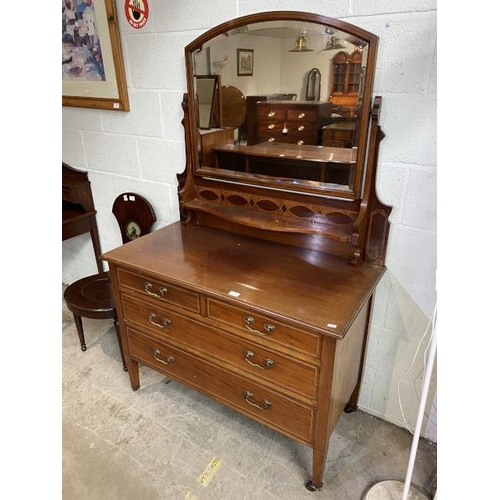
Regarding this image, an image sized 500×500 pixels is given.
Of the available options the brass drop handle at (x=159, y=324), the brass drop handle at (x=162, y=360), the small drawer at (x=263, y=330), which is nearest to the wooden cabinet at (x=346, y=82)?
the small drawer at (x=263, y=330)

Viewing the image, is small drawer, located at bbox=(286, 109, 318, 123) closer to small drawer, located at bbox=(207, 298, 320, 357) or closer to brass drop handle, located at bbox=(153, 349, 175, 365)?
small drawer, located at bbox=(207, 298, 320, 357)

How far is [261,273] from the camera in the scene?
1403 mm

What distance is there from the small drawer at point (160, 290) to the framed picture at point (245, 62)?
886mm

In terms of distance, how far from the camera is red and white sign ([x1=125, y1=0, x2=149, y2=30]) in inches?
65.8

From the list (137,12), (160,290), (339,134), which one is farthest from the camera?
(137,12)

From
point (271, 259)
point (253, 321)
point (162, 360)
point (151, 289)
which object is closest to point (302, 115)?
point (271, 259)

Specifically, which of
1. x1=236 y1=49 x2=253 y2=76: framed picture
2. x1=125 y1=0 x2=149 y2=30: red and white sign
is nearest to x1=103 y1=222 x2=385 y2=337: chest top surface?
x1=236 y1=49 x2=253 y2=76: framed picture

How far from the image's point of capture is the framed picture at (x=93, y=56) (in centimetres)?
183

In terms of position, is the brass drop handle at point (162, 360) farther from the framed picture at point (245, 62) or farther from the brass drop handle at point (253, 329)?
the framed picture at point (245, 62)

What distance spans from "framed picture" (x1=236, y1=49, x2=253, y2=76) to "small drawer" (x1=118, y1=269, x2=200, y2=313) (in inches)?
34.9

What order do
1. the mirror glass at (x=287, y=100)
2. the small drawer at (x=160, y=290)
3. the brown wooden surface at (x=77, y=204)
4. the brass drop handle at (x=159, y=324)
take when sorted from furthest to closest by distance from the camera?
1. the brown wooden surface at (x=77, y=204)
2. the brass drop handle at (x=159, y=324)
3. the small drawer at (x=160, y=290)
4. the mirror glass at (x=287, y=100)

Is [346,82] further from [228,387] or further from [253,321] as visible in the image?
[228,387]

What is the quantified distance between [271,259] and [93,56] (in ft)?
4.77

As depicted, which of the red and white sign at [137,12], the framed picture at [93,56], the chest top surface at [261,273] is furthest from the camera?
the framed picture at [93,56]
